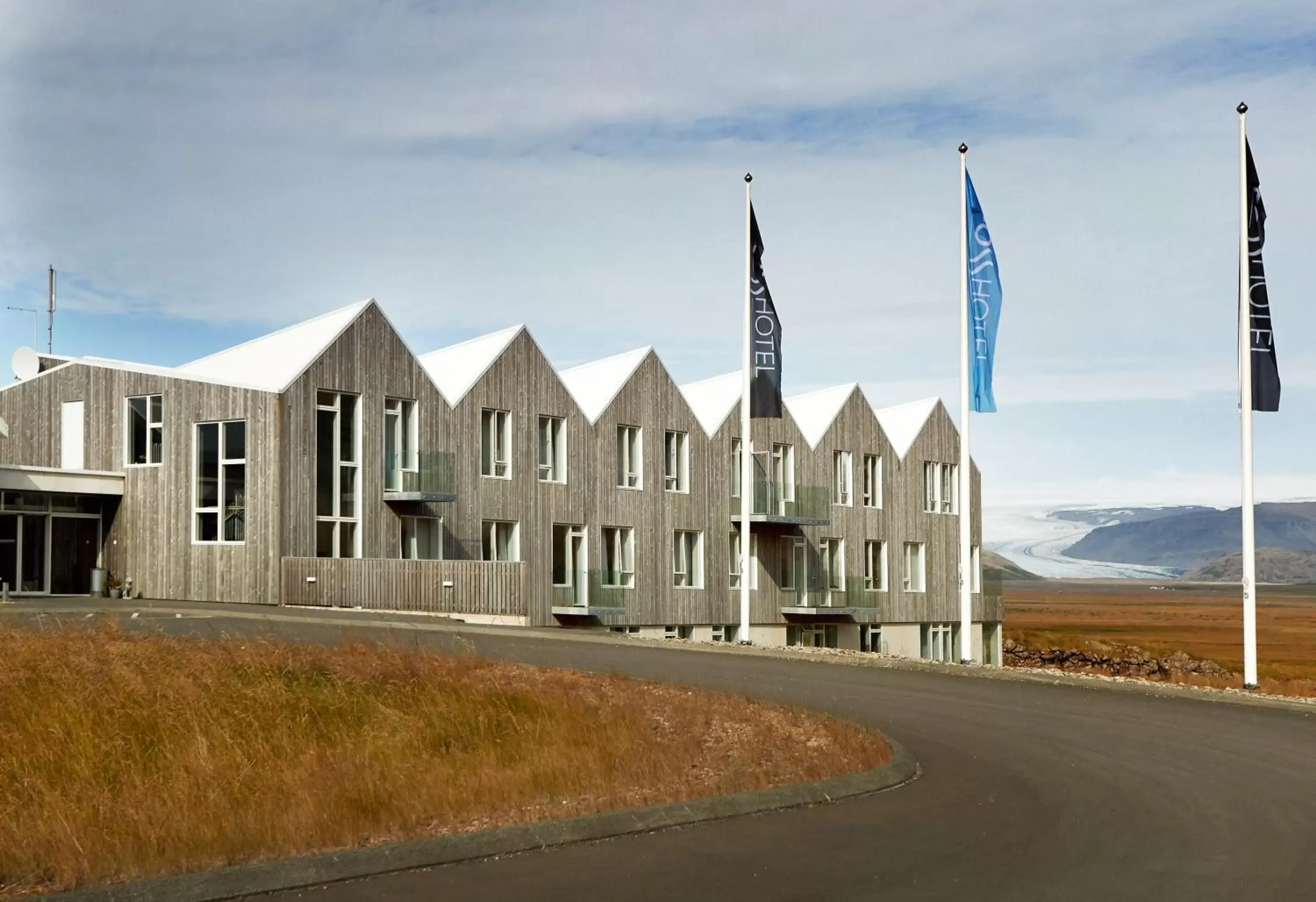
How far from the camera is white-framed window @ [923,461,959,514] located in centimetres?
5481

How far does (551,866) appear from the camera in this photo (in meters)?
8.23

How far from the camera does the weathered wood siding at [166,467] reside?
113 feet

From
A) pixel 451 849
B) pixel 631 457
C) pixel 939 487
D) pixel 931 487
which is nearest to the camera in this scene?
pixel 451 849

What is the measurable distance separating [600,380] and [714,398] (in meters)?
5.24

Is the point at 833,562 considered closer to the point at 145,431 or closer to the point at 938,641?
the point at 938,641

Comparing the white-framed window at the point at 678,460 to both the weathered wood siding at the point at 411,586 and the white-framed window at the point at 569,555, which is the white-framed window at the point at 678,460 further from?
the weathered wood siding at the point at 411,586

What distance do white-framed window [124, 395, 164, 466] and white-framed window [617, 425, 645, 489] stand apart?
516 inches

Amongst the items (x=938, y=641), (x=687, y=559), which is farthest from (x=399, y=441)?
(x=938, y=641)

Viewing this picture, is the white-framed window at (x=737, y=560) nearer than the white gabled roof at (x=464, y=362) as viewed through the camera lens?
No

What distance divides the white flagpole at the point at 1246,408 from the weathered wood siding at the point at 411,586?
16168mm

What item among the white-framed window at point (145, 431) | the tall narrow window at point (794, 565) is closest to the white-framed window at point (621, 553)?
the tall narrow window at point (794, 565)

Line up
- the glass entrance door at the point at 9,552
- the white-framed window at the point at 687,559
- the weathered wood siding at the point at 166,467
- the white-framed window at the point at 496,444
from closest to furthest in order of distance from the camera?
the weathered wood siding at the point at 166,467 → the glass entrance door at the point at 9,552 → the white-framed window at the point at 496,444 → the white-framed window at the point at 687,559

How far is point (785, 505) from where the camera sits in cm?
4653

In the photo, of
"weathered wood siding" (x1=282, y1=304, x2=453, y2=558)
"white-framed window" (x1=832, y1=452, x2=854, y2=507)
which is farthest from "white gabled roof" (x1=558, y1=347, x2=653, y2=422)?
"white-framed window" (x1=832, y1=452, x2=854, y2=507)
